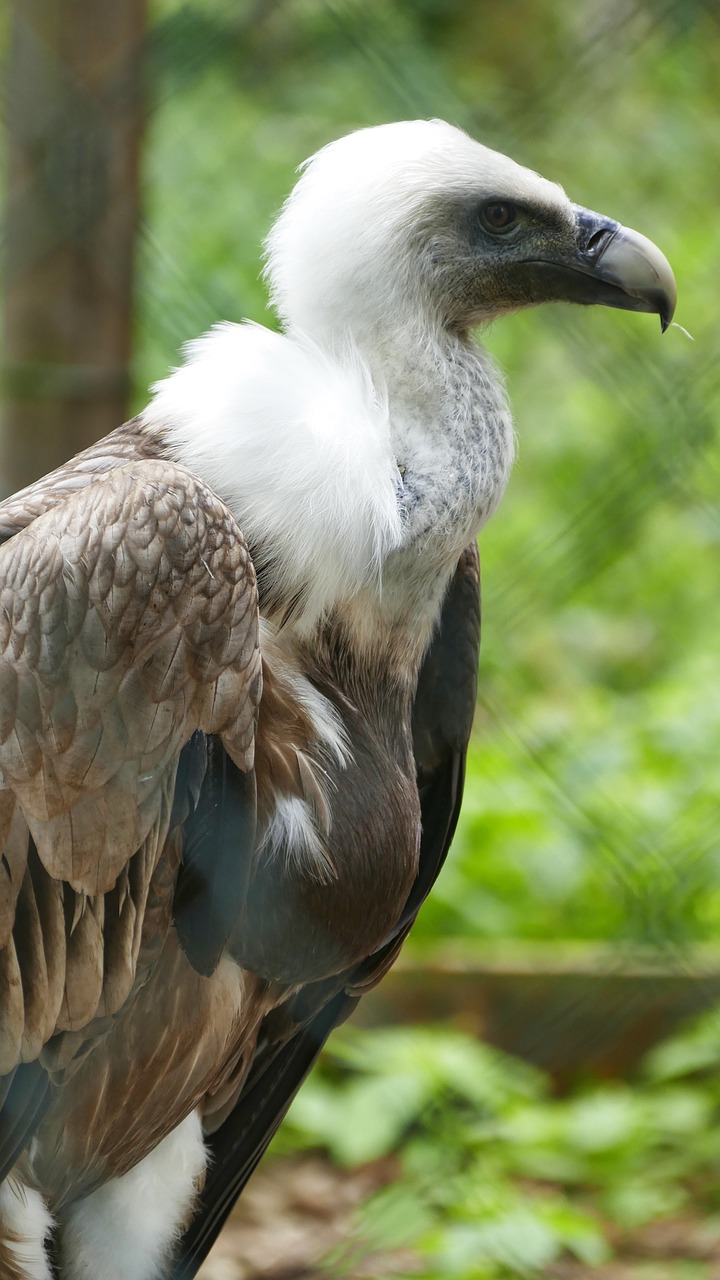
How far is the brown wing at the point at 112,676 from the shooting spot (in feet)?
3.85

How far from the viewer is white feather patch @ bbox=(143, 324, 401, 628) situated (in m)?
1.28

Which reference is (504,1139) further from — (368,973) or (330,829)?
(330,829)

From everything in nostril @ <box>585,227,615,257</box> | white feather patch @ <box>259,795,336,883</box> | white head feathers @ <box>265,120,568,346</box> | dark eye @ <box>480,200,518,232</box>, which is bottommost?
white feather patch @ <box>259,795,336,883</box>

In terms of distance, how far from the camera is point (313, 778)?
4.40 ft

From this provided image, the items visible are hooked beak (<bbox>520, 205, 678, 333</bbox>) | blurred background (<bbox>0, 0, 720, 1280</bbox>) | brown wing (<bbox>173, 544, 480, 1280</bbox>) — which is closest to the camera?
hooked beak (<bbox>520, 205, 678, 333</bbox>)

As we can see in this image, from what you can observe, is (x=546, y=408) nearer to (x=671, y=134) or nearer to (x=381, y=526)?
(x=671, y=134)

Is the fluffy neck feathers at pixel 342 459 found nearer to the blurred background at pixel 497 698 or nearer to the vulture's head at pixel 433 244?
the vulture's head at pixel 433 244

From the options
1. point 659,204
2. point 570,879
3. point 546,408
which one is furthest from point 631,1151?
point 659,204

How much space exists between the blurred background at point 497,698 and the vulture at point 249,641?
0.90 ft

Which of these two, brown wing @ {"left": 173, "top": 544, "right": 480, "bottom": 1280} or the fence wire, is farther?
the fence wire

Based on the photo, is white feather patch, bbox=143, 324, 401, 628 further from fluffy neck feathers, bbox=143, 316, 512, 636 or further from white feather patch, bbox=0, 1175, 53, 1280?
white feather patch, bbox=0, 1175, 53, 1280

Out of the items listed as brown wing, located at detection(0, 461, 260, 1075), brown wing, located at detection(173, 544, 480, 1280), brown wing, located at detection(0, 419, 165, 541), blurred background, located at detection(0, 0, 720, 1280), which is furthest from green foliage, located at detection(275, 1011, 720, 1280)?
brown wing, located at detection(0, 419, 165, 541)

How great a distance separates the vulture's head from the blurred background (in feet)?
0.56

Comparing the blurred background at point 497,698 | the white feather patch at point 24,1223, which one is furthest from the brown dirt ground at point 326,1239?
the white feather patch at point 24,1223
